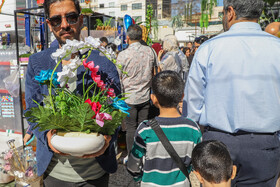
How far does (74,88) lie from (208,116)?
0.95 m

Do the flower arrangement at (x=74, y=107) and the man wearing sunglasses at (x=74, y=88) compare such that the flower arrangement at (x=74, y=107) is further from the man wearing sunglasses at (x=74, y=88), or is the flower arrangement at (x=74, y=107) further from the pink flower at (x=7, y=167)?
the pink flower at (x=7, y=167)

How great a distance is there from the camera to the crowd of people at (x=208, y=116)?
1.45 metres

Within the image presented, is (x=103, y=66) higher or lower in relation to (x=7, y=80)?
higher

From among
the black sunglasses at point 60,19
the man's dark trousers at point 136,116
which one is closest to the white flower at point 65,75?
the black sunglasses at point 60,19

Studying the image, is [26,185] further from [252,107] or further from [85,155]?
[252,107]

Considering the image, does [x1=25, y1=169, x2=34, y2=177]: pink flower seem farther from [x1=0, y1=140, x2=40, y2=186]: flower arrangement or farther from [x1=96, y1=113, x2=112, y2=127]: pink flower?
[x1=96, y1=113, x2=112, y2=127]: pink flower

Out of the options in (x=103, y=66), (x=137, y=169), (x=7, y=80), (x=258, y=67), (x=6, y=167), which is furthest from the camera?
(x=7, y=80)

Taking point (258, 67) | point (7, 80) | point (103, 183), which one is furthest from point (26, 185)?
point (258, 67)

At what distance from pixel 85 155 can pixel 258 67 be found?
3.97 ft

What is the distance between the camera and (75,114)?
1.17 m

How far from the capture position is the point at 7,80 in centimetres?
336

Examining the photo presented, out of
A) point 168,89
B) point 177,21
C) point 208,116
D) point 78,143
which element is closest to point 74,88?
point 78,143

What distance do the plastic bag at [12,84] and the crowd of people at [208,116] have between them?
2.12 meters

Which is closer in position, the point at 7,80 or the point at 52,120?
the point at 52,120
